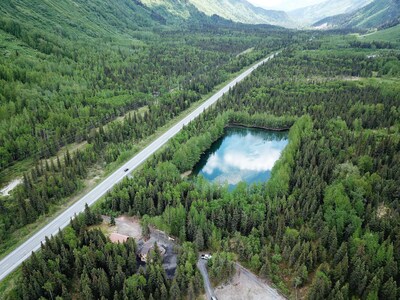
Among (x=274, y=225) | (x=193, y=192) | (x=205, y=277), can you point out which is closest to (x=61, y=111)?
(x=193, y=192)

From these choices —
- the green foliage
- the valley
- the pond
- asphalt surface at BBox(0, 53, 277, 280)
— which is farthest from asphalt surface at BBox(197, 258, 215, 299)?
the pond

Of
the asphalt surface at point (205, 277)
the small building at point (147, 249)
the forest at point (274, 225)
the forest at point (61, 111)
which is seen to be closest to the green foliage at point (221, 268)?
the forest at point (274, 225)

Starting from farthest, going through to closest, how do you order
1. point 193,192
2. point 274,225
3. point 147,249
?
point 193,192 < point 274,225 < point 147,249

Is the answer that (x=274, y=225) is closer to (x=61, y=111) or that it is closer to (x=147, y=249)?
(x=147, y=249)

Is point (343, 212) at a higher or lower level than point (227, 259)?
higher

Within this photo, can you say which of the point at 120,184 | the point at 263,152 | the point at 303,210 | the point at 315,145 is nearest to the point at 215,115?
the point at 263,152

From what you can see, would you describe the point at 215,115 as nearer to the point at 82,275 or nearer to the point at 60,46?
the point at 82,275
